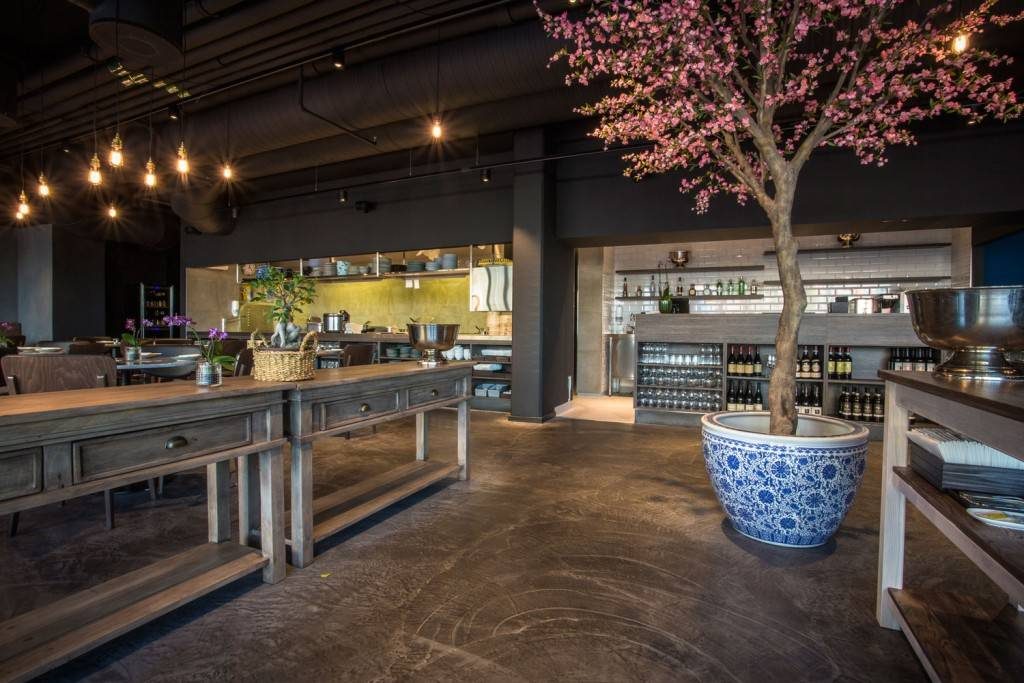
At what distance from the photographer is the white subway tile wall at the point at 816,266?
25.2 ft

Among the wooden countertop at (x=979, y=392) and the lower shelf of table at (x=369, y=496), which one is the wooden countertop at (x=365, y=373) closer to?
the lower shelf of table at (x=369, y=496)

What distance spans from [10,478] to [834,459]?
10.3 feet

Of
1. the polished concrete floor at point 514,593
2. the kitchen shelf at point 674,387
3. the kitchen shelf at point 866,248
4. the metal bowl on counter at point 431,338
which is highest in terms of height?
the kitchen shelf at point 866,248

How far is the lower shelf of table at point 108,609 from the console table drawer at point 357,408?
65 centimetres

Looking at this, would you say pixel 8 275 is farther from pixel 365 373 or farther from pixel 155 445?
pixel 155 445

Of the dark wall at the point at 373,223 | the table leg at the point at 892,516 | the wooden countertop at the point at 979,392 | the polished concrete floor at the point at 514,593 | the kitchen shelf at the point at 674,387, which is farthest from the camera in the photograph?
the dark wall at the point at 373,223

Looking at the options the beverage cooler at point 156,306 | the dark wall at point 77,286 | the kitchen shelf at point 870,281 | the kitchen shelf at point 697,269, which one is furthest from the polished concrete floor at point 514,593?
the beverage cooler at point 156,306

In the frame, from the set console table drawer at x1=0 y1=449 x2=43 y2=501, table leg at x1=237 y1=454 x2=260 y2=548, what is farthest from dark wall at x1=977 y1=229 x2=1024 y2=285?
console table drawer at x1=0 y1=449 x2=43 y2=501

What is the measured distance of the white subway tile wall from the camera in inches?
303

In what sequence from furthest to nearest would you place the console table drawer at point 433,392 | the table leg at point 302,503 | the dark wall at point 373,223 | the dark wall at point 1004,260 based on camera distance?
the dark wall at point 373,223
the dark wall at point 1004,260
the console table drawer at point 433,392
the table leg at point 302,503

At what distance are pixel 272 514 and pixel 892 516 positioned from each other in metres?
2.50

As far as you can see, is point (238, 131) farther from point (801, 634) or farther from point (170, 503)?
point (801, 634)

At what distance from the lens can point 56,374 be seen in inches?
115

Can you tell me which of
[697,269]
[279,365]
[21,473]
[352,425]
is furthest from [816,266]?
[21,473]
